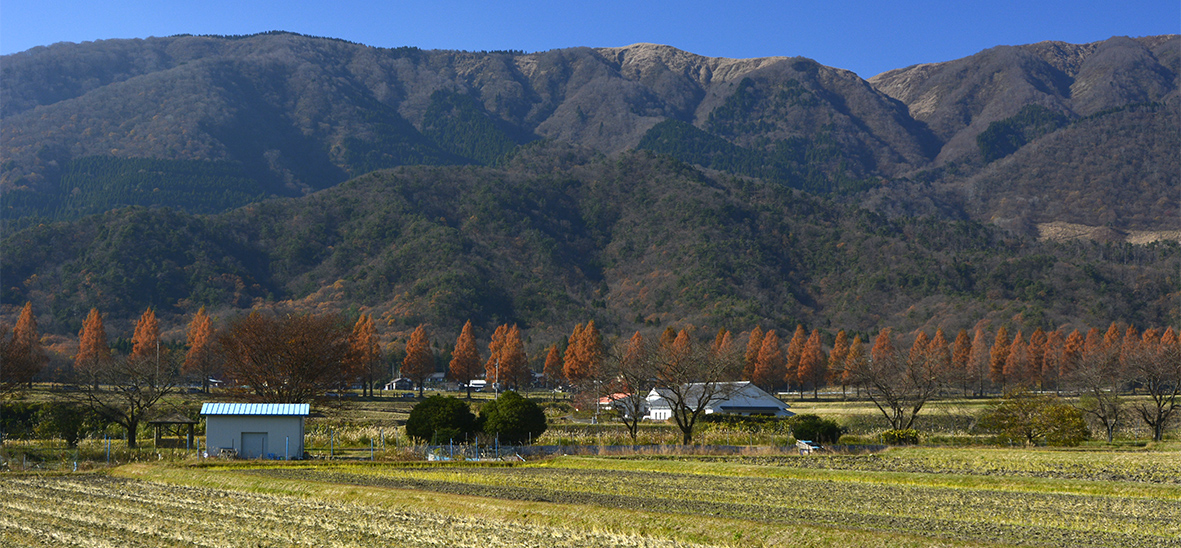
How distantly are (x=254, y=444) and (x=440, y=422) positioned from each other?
8365 mm

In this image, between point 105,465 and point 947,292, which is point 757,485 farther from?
point 947,292

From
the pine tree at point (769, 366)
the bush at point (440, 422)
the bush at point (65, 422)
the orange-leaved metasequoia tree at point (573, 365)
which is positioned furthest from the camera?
the pine tree at point (769, 366)

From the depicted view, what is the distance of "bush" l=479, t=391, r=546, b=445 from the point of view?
153ft

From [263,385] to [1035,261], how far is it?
16150 cm

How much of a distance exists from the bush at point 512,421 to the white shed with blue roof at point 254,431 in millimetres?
9023

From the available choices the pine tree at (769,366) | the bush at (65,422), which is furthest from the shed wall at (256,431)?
the pine tree at (769,366)

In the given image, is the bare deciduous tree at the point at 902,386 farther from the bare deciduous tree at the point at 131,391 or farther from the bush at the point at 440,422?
the bare deciduous tree at the point at 131,391

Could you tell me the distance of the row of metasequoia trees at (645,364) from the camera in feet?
195

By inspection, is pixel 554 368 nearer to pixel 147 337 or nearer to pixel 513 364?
pixel 513 364

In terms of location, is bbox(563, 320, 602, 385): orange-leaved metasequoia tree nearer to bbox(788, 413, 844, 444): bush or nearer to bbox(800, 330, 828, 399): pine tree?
bbox(800, 330, 828, 399): pine tree

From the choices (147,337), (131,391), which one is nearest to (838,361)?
(131,391)

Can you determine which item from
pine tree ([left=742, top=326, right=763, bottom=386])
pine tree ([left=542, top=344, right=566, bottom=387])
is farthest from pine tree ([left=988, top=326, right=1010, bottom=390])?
pine tree ([left=542, top=344, right=566, bottom=387])

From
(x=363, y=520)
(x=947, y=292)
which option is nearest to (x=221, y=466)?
(x=363, y=520)

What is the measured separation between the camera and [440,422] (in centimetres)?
4556
